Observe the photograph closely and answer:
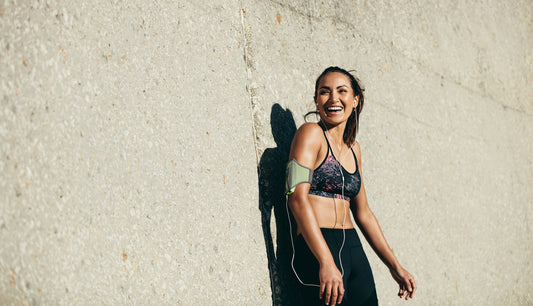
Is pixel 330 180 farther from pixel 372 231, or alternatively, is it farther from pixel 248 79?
pixel 248 79

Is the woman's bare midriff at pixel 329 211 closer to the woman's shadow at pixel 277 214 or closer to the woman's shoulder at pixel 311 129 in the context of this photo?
the woman's shadow at pixel 277 214

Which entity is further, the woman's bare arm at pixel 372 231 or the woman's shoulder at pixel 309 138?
the woman's bare arm at pixel 372 231

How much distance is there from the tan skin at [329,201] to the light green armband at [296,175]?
2 cm

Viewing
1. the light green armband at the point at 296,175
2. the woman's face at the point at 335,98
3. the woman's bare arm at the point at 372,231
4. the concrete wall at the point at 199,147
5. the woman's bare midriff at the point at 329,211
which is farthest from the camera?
the woman's bare arm at the point at 372,231

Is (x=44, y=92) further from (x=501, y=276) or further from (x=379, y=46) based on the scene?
(x=501, y=276)

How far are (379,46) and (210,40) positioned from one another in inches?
70.2

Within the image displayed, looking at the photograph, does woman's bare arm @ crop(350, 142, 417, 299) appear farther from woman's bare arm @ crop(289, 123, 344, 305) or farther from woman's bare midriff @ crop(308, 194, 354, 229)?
woman's bare arm @ crop(289, 123, 344, 305)

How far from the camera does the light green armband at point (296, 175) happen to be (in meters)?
2.33

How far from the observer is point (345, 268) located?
2.45m

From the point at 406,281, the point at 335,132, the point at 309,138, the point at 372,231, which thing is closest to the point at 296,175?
the point at 309,138

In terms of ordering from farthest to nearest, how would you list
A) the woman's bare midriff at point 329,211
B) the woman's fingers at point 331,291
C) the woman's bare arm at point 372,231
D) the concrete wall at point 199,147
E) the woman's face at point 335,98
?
the woman's bare arm at point 372,231 < the woman's face at point 335,98 < the woman's bare midriff at point 329,211 < the woman's fingers at point 331,291 < the concrete wall at point 199,147

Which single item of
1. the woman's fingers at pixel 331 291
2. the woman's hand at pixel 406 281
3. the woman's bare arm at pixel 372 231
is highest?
the woman's bare arm at pixel 372 231

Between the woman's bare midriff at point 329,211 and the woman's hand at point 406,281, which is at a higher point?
the woman's bare midriff at point 329,211

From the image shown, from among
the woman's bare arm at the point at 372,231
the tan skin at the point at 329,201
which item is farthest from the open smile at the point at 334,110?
the woman's bare arm at the point at 372,231
